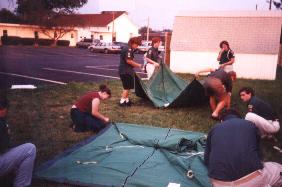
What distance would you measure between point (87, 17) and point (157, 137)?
2335 inches

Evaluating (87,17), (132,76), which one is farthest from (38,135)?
(87,17)

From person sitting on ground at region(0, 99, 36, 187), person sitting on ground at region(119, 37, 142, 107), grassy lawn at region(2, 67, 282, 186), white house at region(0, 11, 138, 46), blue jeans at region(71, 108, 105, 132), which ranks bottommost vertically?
grassy lawn at region(2, 67, 282, 186)

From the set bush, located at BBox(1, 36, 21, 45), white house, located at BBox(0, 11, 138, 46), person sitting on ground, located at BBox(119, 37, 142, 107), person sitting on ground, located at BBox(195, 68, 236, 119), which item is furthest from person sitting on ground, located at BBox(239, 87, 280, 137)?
white house, located at BBox(0, 11, 138, 46)

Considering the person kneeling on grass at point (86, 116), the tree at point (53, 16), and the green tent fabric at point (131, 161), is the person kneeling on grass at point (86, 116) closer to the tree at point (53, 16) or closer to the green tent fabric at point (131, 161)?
the green tent fabric at point (131, 161)

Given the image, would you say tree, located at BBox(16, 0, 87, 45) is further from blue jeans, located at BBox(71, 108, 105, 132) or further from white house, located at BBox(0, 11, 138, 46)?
blue jeans, located at BBox(71, 108, 105, 132)

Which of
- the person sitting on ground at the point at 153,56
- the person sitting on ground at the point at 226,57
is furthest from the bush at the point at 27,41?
the person sitting on ground at the point at 226,57

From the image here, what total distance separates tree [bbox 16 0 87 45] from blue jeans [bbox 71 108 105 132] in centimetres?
4175

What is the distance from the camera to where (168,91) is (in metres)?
10.1

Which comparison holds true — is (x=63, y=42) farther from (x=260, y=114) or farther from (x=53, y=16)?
(x=260, y=114)

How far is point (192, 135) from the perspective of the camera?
6.71 m

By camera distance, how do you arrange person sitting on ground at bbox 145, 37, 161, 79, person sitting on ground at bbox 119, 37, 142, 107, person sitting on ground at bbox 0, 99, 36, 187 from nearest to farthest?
person sitting on ground at bbox 0, 99, 36, 187 < person sitting on ground at bbox 119, 37, 142, 107 < person sitting on ground at bbox 145, 37, 161, 79

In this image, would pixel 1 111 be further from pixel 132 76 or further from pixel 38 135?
pixel 132 76

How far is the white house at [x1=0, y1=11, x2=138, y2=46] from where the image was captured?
4941cm

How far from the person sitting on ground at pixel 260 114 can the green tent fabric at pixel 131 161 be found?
3.44 feet
